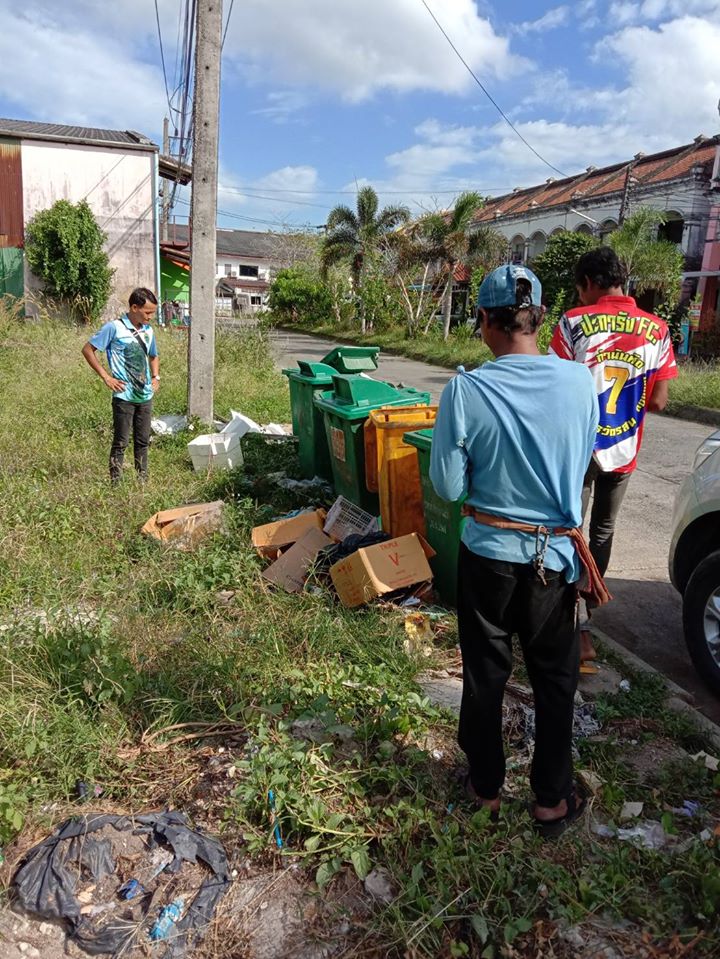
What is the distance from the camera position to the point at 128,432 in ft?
21.3

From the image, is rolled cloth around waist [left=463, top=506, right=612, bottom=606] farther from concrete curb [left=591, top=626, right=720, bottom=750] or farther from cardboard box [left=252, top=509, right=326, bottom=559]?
cardboard box [left=252, top=509, right=326, bottom=559]

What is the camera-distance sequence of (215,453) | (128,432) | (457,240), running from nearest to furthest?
(128,432) < (215,453) < (457,240)

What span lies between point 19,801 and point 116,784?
33 cm

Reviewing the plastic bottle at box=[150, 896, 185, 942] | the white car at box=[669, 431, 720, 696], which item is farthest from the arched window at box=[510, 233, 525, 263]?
the plastic bottle at box=[150, 896, 185, 942]

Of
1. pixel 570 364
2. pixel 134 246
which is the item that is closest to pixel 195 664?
pixel 570 364

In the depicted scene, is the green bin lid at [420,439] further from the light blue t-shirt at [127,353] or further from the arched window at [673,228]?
the arched window at [673,228]

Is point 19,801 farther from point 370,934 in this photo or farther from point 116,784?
point 370,934

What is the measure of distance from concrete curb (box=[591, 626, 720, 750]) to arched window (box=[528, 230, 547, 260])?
108ft

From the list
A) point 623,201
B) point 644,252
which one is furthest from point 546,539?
point 623,201

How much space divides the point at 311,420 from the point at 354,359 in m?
0.76

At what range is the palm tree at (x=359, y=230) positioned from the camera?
2842 centimetres

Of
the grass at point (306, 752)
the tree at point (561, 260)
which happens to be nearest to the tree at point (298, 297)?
the tree at point (561, 260)

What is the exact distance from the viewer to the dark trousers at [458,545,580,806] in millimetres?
2369

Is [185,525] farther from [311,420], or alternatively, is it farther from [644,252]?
[644,252]
